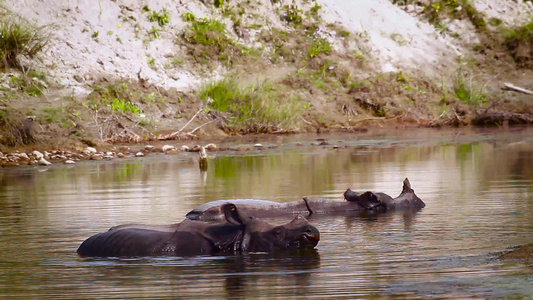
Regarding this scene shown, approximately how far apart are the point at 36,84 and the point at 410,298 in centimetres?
2187

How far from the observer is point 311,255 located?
10242 millimetres

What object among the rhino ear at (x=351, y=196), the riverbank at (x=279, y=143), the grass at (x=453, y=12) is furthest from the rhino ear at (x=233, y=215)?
the grass at (x=453, y=12)

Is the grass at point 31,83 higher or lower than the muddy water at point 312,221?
higher

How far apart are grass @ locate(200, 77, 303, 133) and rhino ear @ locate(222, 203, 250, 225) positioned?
2005cm

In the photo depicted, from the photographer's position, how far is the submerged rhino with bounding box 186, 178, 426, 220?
13.4 m

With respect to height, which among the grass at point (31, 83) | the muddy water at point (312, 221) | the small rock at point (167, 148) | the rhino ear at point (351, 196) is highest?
the grass at point (31, 83)

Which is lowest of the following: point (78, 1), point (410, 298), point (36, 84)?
point (410, 298)

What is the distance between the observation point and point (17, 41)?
1141 inches

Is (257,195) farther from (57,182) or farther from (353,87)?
(353,87)

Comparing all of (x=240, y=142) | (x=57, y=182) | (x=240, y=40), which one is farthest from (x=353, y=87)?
(x=57, y=182)

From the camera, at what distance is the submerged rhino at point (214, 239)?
10.4 metres

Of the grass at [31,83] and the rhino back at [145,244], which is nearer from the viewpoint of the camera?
the rhino back at [145,244]

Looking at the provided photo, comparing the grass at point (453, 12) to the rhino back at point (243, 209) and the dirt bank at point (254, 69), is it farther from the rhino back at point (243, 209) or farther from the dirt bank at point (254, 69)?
the rhino back at point (243, 209)

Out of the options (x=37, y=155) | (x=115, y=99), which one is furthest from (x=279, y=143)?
(x=37, y=155)
